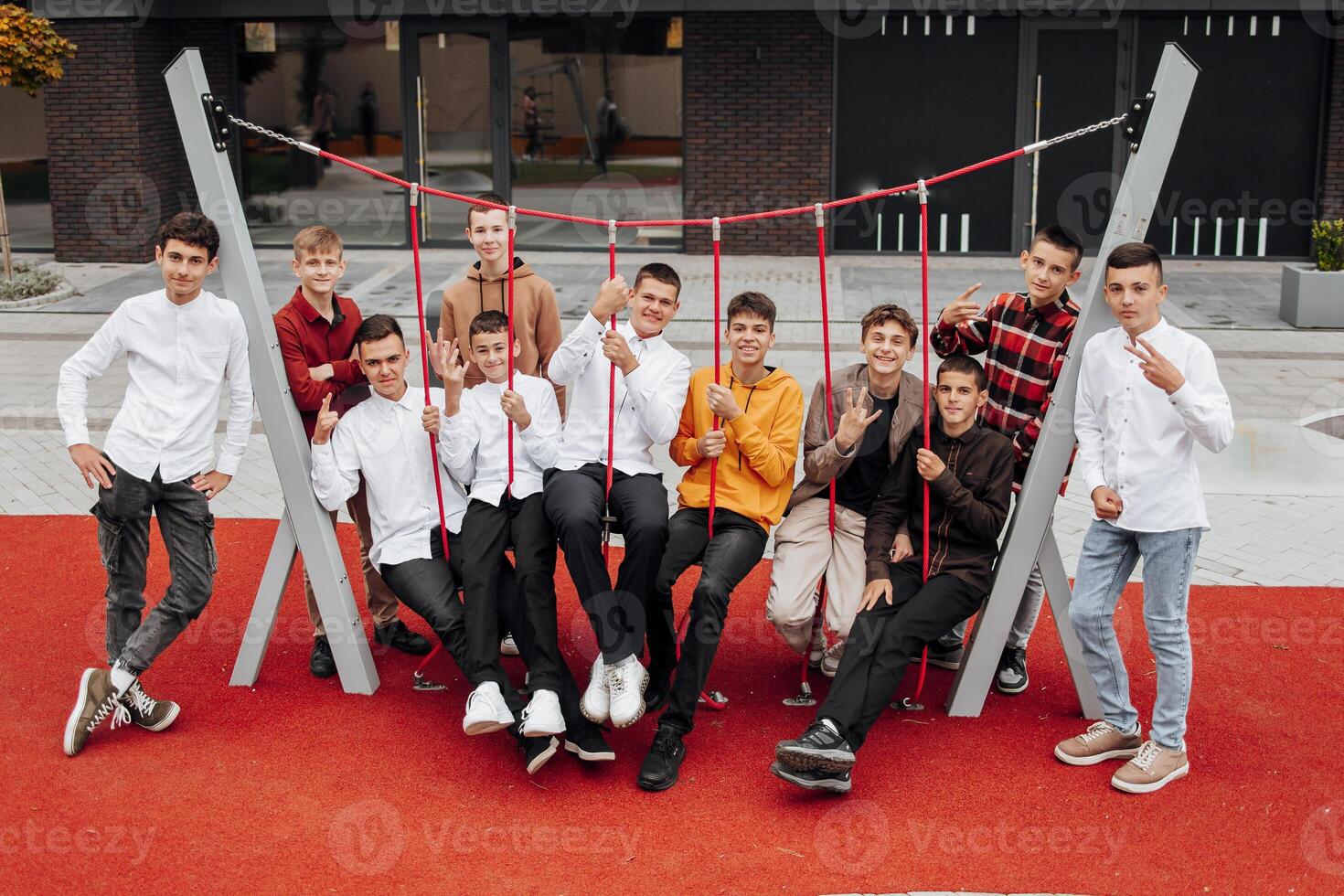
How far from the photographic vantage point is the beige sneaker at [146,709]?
511cm

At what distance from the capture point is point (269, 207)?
18312 millimetres

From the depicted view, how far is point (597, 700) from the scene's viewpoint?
4859 mm

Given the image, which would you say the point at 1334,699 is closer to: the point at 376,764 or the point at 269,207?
the point at 376,764

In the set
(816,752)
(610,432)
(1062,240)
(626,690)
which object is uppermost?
(1062,240)

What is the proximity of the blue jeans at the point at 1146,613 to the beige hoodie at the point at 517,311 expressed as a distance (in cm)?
249

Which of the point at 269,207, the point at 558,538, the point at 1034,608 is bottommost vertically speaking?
the point at 1034,608

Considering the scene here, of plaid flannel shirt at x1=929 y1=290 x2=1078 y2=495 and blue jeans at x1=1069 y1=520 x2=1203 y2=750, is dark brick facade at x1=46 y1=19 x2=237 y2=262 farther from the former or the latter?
blue jeans at x1=1069 y1=520 x2=1203 y2=750

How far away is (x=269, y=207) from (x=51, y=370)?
7.65m

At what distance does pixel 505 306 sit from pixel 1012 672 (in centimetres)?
269

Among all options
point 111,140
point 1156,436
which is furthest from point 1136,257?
point 111,140

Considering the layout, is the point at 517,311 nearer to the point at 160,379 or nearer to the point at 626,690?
the point at 160,379

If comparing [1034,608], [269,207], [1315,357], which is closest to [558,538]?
[1034,608]

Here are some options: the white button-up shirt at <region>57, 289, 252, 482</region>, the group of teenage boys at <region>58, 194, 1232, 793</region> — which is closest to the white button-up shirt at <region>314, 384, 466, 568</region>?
the group of teenage boys at <region>58, 194, 1232, 793</region>

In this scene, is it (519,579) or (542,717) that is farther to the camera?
(519,579)
